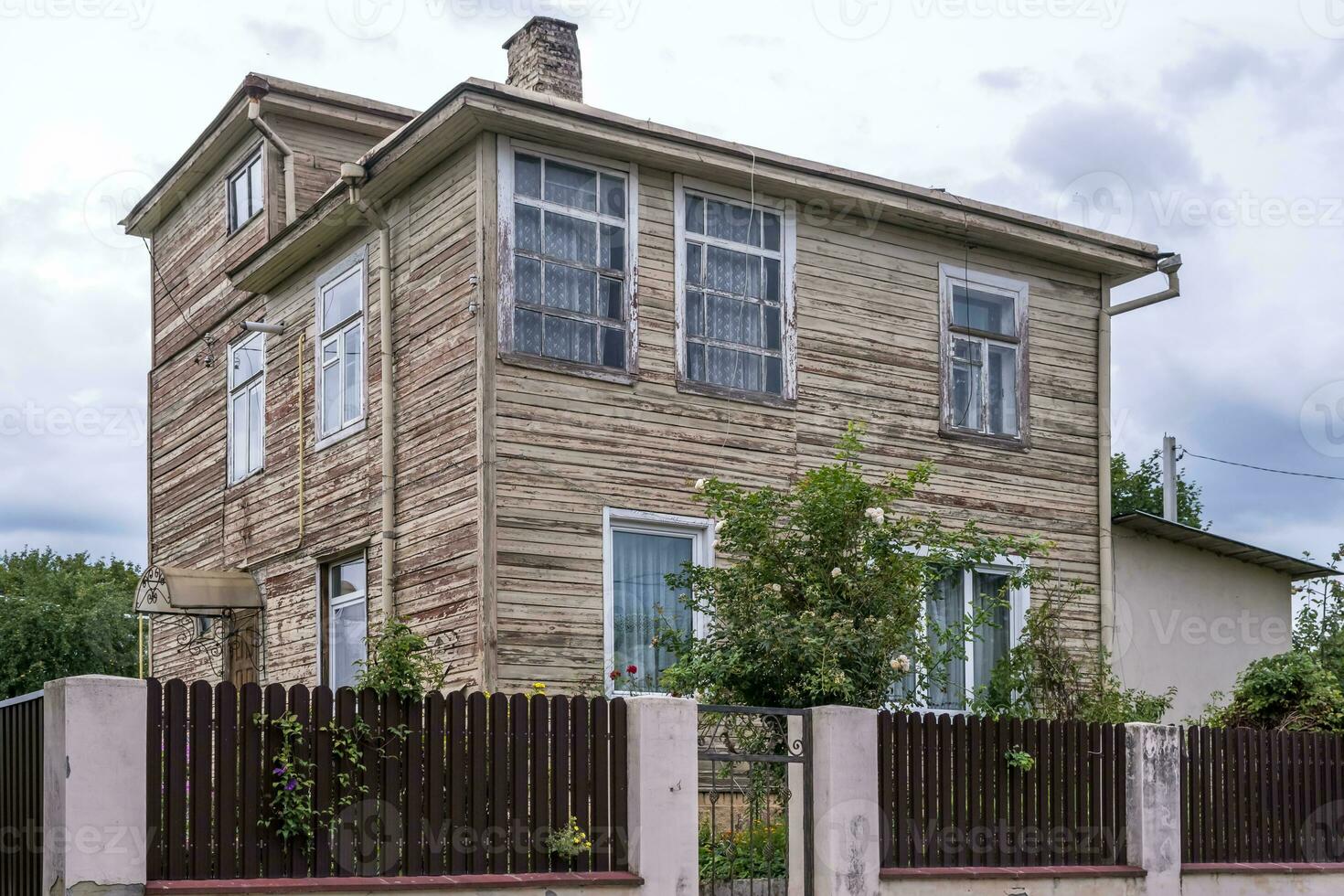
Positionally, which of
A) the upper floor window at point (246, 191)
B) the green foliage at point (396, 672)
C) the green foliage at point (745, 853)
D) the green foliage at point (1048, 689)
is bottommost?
the green foliage at point (745, 853)

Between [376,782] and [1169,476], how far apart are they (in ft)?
93.1

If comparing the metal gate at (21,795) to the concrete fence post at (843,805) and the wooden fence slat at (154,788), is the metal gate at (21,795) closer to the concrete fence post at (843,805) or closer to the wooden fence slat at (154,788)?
the wooden fence slat at (154,788)

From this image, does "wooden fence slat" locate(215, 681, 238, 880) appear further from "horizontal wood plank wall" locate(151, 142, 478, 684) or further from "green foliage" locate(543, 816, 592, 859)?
"horizontal wood plank wall" locate(151, 142, 478, 684)

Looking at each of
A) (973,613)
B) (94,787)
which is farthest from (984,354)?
(94,787)

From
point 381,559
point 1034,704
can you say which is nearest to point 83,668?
point 381,559

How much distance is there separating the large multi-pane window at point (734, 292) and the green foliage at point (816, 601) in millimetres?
2750

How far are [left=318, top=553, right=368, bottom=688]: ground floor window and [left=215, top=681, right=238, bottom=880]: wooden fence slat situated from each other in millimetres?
7152

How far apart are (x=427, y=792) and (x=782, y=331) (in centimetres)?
788

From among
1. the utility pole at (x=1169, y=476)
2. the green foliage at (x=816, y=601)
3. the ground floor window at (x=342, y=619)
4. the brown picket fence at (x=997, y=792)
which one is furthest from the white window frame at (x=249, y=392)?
the utility pole at (x=1169, y=476)

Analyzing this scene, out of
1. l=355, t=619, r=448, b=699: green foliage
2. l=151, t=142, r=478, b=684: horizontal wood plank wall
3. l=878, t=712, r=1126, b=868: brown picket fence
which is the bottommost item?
l=878, t=712, r=1126, b=868: brown picket fence

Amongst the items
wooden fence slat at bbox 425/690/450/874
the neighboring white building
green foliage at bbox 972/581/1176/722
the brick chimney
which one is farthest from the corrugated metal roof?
wooden fence slat at bbox 425/690/450/874

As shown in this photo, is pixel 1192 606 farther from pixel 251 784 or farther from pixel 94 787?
pixel 94 787

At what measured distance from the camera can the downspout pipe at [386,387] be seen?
1512 cm

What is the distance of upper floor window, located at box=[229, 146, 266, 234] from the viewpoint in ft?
63.1
